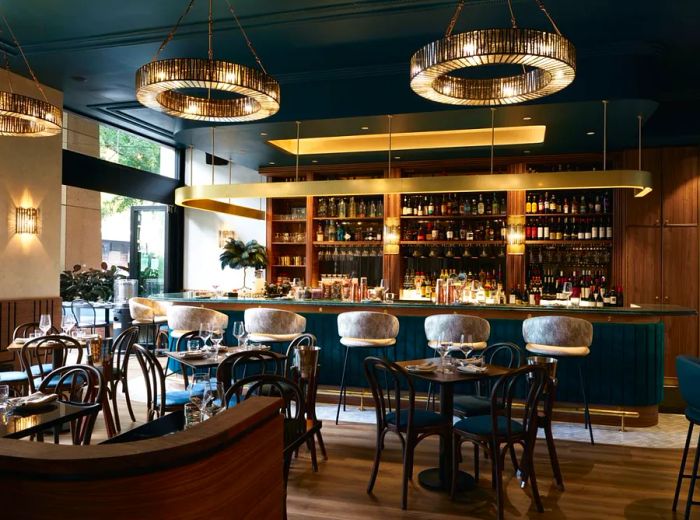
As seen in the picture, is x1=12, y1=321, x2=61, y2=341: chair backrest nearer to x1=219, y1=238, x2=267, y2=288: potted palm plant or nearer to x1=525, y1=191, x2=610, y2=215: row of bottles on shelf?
x1=219, y1=238, x2=267, y2=288: potted palm plant

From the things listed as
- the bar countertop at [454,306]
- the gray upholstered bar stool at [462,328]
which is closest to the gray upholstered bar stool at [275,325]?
the bar countertop at [454,306]

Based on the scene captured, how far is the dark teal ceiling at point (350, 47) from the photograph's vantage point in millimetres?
5137

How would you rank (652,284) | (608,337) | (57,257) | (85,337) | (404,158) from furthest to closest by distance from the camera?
(404,158)
(652,284)
(57,257)
(608,337)
(85,337)

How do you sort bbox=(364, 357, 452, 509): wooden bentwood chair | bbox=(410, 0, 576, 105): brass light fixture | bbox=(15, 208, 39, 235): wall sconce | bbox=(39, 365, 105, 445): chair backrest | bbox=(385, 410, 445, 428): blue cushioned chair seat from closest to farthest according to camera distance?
bbox=(39, 365, 105, 445): chair backrest
bbox=(410, 0, 576, 105): brass light fixture
bbox=(364, 357, 452, 509): wooden bentwood chair
bbox=(385, 410, 445, 428): blue cushioned chair seat
bbox=(15, 208, 39, 235): wall sconce

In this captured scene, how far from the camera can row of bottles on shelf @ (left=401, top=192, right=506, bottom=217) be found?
29.9 ft

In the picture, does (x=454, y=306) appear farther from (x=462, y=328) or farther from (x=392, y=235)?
(x=392, y=235)

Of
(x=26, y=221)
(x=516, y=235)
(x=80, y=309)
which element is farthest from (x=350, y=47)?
(x=80, y=309)

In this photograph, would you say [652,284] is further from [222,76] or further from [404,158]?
[222,76]

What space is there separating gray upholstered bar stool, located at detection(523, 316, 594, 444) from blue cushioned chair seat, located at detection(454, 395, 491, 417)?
1.30 meters

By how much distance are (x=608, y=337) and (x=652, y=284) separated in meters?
2.77

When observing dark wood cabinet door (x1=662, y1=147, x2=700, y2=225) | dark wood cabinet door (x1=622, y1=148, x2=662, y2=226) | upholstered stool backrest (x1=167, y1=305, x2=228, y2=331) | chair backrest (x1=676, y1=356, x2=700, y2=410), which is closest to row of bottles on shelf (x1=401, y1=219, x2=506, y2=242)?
dark wood cabinet door (x1=622, y1=148, x2=662, y2=226)

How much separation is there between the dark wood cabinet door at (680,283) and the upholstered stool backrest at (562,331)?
3233 mm

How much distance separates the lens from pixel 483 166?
30.5 ft

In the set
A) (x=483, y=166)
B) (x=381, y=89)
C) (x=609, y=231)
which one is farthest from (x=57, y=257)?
(x=609, y=231)
